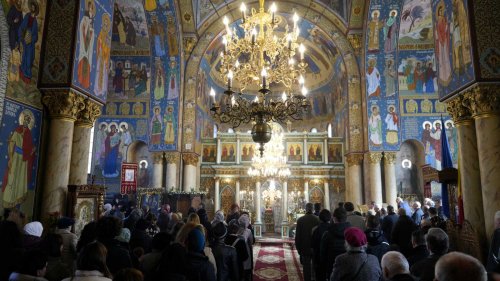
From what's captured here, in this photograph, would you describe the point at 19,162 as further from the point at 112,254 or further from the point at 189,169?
the point at 189,169

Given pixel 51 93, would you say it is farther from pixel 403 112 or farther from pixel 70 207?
pixel 403 112

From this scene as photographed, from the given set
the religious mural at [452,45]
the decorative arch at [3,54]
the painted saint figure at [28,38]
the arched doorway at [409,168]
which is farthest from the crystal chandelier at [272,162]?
the decorative arch at [3,54]

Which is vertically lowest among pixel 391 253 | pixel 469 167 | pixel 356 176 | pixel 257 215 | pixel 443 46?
pixel 257 215

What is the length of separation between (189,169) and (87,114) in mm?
9495

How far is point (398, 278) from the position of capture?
8.86 feet

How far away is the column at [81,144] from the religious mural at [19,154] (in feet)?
2.79

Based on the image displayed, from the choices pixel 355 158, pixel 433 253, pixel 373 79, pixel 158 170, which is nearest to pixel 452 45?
pixel 433 253

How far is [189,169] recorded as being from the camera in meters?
17.6

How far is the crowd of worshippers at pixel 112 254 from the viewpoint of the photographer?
2.75 meters

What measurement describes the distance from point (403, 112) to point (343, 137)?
4.12 m

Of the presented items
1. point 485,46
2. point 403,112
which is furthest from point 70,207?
point 403,112

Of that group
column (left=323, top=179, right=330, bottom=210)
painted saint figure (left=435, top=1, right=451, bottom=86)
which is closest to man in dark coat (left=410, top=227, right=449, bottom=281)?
painted saint figure (left=435, top=1, right=451, bottom=86)

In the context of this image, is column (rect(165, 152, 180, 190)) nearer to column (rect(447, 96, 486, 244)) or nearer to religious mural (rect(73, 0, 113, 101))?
religious mural (rect(73, 0, 113, 101))

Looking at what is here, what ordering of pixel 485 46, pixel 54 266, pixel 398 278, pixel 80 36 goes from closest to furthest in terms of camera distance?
pixel 398 278 < pixel 54 266 < pixel 485 46 < pixel 80 36
